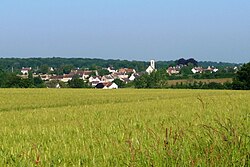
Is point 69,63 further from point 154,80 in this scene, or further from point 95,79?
point 154,80

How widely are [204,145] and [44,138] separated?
345 centimetres

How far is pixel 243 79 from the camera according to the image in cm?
7094

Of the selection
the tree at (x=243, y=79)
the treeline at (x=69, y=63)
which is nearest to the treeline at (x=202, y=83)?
the tree at (x=243, y=79)

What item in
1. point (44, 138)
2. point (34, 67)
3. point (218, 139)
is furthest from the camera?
point (34, 67)

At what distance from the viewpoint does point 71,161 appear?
17.2 feet

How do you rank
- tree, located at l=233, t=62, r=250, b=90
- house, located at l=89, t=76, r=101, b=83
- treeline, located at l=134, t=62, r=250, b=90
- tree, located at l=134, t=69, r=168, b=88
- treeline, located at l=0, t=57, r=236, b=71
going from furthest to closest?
treeline, located at l=0, t=57, r=236, b=71
house, located at l=89, t=76, r=101, b=83
tree, located at l=134, t=69, r=168, b=88
treeline, located at l=134, t=62, r=250, b=90
tree, located at l=233, t=62, r=250, b=90

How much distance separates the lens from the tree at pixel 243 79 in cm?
6931

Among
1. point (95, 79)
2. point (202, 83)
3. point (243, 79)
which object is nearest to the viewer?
point (243, 79)

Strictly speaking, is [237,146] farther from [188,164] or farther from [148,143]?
[148,143]

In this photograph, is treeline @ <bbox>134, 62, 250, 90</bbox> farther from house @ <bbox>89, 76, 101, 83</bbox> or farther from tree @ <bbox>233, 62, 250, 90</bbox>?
house @ <bbox>89, 76, 101, 83</bbox>

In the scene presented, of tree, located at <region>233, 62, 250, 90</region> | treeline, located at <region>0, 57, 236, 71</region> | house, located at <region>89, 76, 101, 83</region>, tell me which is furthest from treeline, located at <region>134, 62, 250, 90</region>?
treeline, located at <region>0, 57, 236, 71</region>

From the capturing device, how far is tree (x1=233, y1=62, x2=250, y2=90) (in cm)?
6931

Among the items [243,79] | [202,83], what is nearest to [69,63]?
[202,83]

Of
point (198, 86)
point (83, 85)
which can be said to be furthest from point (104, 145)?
point (83, 85)
